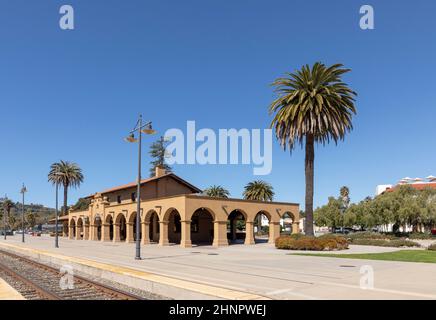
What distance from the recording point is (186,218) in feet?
131

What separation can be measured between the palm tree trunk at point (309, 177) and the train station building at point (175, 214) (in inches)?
383

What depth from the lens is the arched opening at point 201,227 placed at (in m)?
52.2

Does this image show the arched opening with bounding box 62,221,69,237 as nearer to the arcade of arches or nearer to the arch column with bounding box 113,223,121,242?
the arcade of arches

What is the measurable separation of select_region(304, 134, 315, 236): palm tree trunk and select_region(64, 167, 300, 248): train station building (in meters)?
9.74

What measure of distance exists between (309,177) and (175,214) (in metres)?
20.9

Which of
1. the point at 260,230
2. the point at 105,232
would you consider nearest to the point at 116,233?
the point at 105,232

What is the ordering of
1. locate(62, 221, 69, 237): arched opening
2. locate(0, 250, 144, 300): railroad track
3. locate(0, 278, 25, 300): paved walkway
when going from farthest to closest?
1. locate(62, 221, 69, 237): arched opening
2. locate(0, 250, 144, 300): railroad track
3. locate(0, 278, 25, 300): paved walkway

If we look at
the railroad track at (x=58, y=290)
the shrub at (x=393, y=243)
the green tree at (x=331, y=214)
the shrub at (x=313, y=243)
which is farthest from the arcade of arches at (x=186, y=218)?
the green tree at (x=331, y=214)

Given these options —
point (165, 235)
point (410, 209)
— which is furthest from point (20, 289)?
point (410, 209)

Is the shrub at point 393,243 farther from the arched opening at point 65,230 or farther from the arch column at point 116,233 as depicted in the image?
the arched opening at point 65,230

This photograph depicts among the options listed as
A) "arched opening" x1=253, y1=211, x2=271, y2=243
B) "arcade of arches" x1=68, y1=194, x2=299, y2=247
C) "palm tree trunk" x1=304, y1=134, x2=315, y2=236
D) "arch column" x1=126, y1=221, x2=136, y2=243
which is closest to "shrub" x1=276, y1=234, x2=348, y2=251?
"palm tree trunk" x1=304, y1=134, x2=315, y2=236

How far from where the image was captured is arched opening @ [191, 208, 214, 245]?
52.2 metres
